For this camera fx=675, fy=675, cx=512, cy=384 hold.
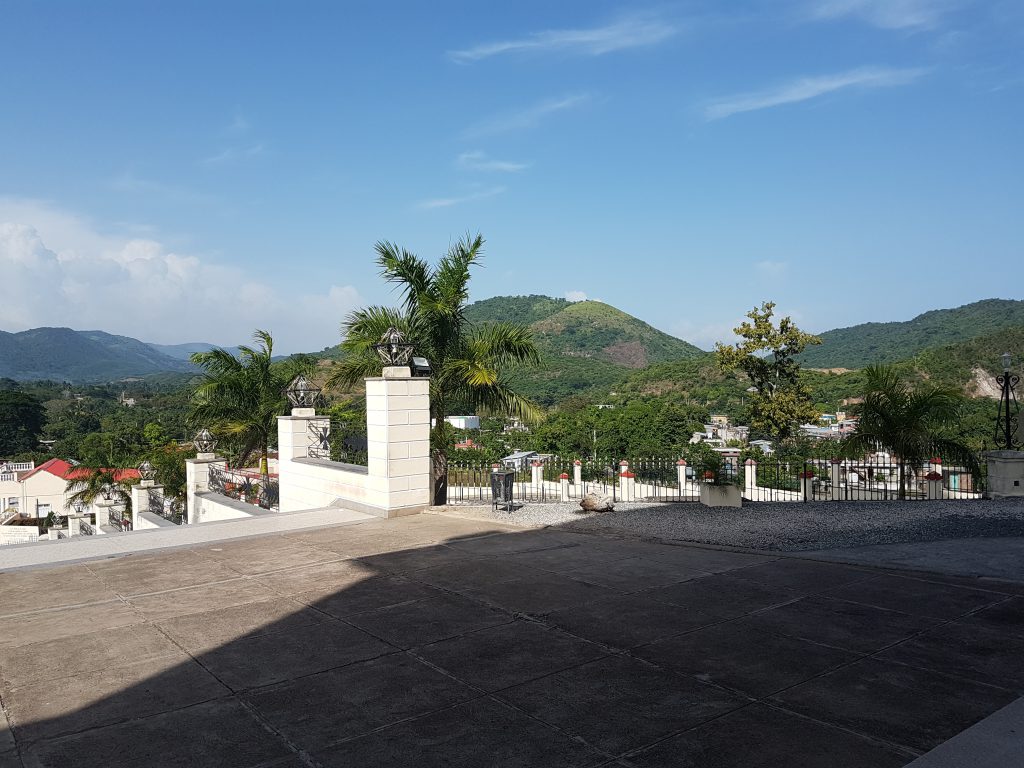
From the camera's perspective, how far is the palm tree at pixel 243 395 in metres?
16.9

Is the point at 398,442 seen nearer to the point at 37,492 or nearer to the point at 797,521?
the point at 797,521

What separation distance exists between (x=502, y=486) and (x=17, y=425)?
9443 cm

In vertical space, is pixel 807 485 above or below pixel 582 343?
below

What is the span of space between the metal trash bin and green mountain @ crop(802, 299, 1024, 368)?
8308 centimetres

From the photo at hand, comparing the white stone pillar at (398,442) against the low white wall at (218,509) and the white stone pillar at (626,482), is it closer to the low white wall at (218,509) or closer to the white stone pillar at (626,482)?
the low white wall at (218,509)

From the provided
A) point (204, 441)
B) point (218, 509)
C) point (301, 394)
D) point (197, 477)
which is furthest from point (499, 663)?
point (204, 441)

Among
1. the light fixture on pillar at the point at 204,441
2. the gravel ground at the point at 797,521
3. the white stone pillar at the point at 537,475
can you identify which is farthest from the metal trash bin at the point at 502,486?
the light fixture on pillar at the point at 204,441

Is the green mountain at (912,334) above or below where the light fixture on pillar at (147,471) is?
above

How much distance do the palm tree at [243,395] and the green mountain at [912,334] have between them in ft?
268

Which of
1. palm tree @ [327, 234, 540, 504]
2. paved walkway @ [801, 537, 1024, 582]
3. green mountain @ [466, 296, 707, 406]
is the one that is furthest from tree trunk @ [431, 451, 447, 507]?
green mountain @ [466, 296, 707, 406]

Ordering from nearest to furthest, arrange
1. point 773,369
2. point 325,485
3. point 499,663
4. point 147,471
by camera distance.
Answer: point 499,663
point 325,485
point 147,471
point 773,369

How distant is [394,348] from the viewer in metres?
10.9

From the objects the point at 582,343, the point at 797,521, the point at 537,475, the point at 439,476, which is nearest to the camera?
the point at 797,521

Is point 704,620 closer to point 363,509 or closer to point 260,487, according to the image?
point 363,509
